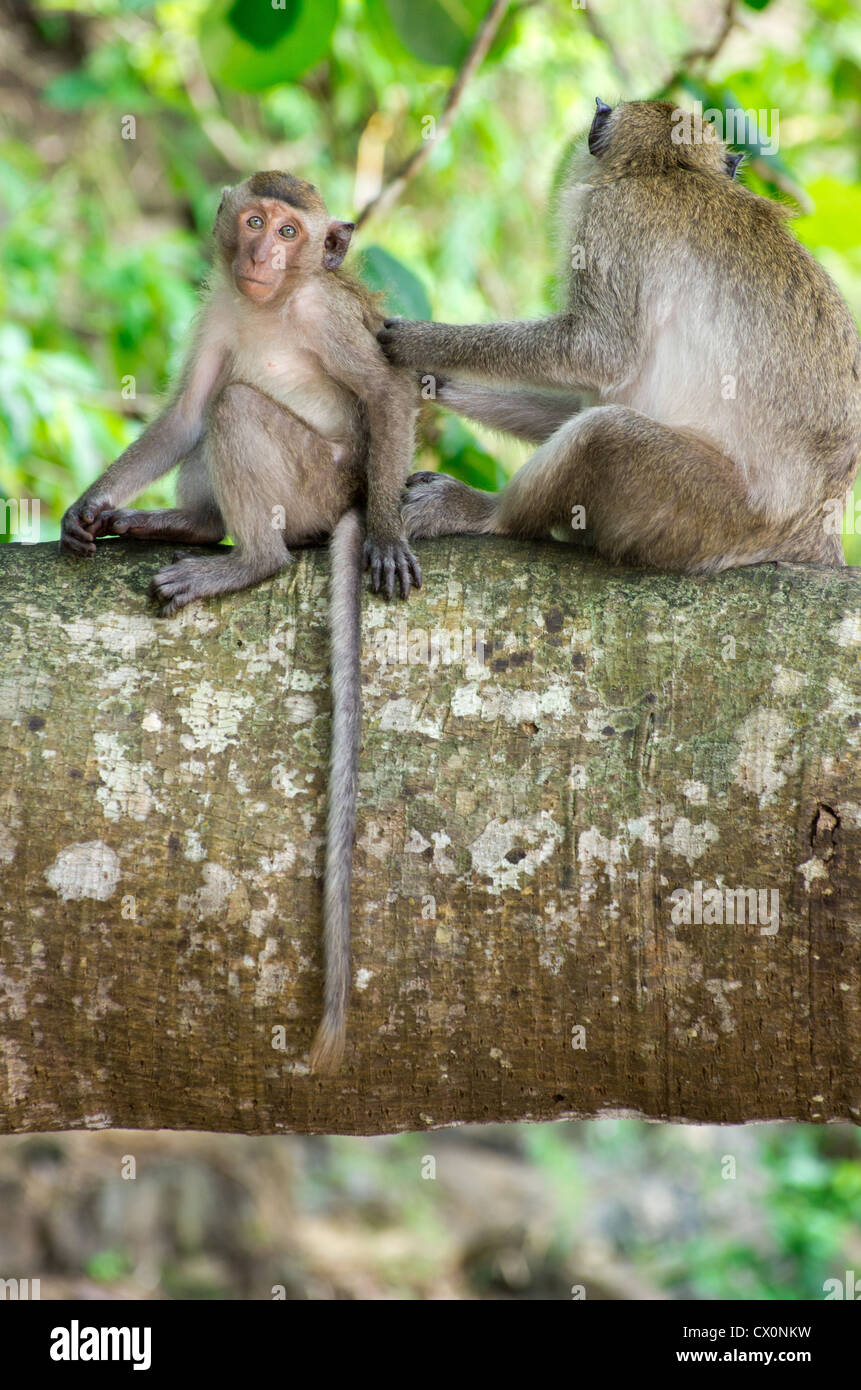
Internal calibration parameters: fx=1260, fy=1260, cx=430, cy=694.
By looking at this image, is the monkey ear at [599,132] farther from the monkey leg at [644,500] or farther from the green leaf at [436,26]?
the monkey leg at [644,500]

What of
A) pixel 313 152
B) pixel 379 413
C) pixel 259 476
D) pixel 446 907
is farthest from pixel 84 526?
pixel 313 152

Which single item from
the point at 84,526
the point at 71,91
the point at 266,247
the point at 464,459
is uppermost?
the point at 71,91

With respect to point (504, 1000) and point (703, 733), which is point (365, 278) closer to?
point (703, 733)

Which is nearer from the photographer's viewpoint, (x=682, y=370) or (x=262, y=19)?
(x=682, y=370)

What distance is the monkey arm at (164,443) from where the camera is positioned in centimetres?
364

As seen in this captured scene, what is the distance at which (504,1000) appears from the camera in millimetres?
2594

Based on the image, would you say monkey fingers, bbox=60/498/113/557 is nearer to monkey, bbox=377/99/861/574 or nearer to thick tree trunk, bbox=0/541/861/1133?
thick tree trunk, bbox=0/541/861/1133

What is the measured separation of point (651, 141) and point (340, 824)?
2.67 meters

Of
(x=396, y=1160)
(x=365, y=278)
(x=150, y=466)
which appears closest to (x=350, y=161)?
(x=365, y=278)

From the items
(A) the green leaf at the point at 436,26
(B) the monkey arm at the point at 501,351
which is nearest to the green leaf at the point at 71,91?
(A) the green leaf at the point at 436,26

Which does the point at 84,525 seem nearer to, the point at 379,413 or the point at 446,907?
the point at 379,413

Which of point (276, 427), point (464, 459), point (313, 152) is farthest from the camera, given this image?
point (313, 152)

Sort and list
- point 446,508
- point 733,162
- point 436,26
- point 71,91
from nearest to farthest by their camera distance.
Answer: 1. point 446,508
2. point 733,162
3. point 436,26
4. point 71,91

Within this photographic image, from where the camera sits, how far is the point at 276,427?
3615 mm
